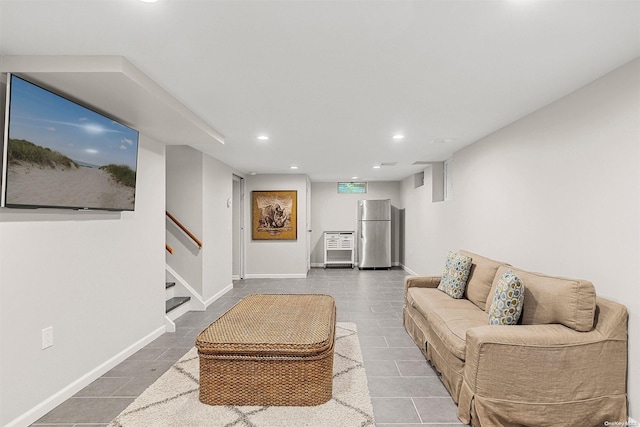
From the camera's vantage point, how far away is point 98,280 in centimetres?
276

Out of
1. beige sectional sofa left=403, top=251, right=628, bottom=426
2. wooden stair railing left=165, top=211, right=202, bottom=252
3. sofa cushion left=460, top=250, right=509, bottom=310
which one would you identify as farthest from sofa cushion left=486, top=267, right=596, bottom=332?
wooden stair railing left=165, top=211, right=202, bottom=252

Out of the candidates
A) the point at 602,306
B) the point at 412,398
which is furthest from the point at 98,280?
the point at 602,306

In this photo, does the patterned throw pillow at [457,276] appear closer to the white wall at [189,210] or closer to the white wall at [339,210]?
the white wall at [189,210]

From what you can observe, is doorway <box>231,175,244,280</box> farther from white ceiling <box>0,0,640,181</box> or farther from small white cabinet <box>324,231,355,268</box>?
white ceiling <box>0,0,640,181</box>

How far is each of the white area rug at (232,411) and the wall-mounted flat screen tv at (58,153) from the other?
147cm

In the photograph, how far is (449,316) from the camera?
280 centimetres

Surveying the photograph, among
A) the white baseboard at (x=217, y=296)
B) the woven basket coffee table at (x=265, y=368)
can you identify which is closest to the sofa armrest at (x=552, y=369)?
the woven basket coffee table at (x=265, y=368)

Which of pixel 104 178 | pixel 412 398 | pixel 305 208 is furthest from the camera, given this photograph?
pixel 305 208

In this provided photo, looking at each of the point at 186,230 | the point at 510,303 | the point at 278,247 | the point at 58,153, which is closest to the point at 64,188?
the point at 58,153

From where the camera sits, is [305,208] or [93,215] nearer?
[93,215]

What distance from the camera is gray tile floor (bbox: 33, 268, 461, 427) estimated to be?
2.21 m

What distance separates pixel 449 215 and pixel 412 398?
3297 mm

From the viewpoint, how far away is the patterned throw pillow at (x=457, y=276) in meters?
3.44

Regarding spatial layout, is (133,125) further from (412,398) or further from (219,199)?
(412,398)
